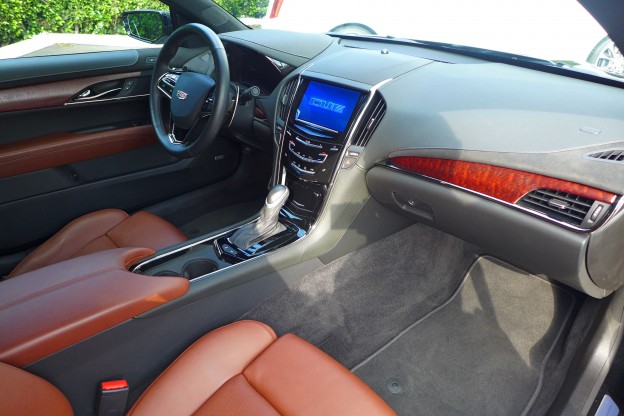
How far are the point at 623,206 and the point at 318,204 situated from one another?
826 millimetres

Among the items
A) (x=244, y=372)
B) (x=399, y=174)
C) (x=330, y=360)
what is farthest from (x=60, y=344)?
(x=399, y=174)

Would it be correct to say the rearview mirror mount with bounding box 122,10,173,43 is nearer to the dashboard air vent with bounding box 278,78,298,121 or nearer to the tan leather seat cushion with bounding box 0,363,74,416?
the dashboard air vent with bounding box 278,78,298,121

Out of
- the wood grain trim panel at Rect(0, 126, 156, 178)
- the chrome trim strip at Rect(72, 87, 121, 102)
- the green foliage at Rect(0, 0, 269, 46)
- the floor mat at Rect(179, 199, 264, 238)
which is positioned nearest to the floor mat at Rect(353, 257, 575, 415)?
the floor mat at Rect(179, 199, 264, 238)

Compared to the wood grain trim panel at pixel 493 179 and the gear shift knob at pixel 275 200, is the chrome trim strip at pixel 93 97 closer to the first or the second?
A: the gear shift knob at pixel 275 200

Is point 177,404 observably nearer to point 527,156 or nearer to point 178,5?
point 527,156

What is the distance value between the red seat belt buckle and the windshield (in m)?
1.33

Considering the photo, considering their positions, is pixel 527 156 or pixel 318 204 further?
pixel 318 204

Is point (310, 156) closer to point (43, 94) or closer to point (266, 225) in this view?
point (266, 225)

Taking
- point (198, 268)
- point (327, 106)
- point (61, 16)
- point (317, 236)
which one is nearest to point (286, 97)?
point (327, 106)

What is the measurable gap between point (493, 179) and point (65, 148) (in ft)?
5.68

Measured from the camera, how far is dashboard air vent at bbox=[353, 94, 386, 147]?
1418 mm

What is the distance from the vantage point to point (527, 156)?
1117mm

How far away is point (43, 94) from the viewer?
198 centimetres

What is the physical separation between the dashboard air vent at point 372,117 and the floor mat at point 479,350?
753 millimetres
